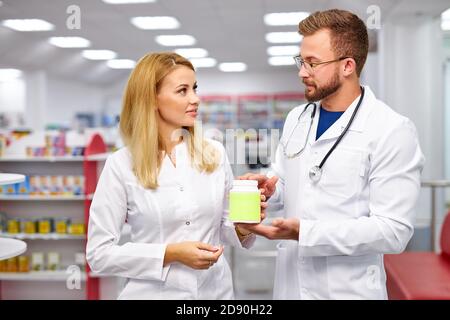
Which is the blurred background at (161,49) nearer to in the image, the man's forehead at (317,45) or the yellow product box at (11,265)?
the yellow product box at (11,265)

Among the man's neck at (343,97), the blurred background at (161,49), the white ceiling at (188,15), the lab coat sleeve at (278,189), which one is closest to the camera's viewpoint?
the man's neck at (343,97)

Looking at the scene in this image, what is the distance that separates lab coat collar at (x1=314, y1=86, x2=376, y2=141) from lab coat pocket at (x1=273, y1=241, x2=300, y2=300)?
12.3 inches

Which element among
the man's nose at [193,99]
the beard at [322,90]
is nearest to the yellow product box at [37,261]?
the man's nose at [193,99]

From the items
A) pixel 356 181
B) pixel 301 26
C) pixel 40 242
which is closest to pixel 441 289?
pixel 356 181

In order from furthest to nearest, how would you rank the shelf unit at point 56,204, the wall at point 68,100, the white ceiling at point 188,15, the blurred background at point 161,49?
1. the wall at point 68,100
2. the shelf unit at point 56,204
3. the blurred background at point 161,49
4. the white ceiling at point 188,15

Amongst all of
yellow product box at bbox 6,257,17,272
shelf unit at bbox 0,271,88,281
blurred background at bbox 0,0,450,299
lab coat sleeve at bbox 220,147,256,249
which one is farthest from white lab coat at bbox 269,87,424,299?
yellow product box at bbox 6,257,17,272

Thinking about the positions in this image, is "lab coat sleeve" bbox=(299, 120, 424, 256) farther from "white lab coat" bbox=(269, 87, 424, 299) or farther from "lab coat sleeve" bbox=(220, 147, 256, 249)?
"lab coat sleeve" bbox=(220, 147, 256, 249)

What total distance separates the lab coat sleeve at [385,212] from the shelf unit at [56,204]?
2.59 metres

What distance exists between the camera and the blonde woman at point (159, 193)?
1.16 meters

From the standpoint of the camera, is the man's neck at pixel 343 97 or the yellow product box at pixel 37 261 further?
the yellow product box at pixel 37 261

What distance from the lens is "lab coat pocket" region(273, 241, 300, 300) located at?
1.31m

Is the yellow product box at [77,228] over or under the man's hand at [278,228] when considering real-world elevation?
under

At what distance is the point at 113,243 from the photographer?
3.82ft

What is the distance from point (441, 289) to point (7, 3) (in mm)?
1835
